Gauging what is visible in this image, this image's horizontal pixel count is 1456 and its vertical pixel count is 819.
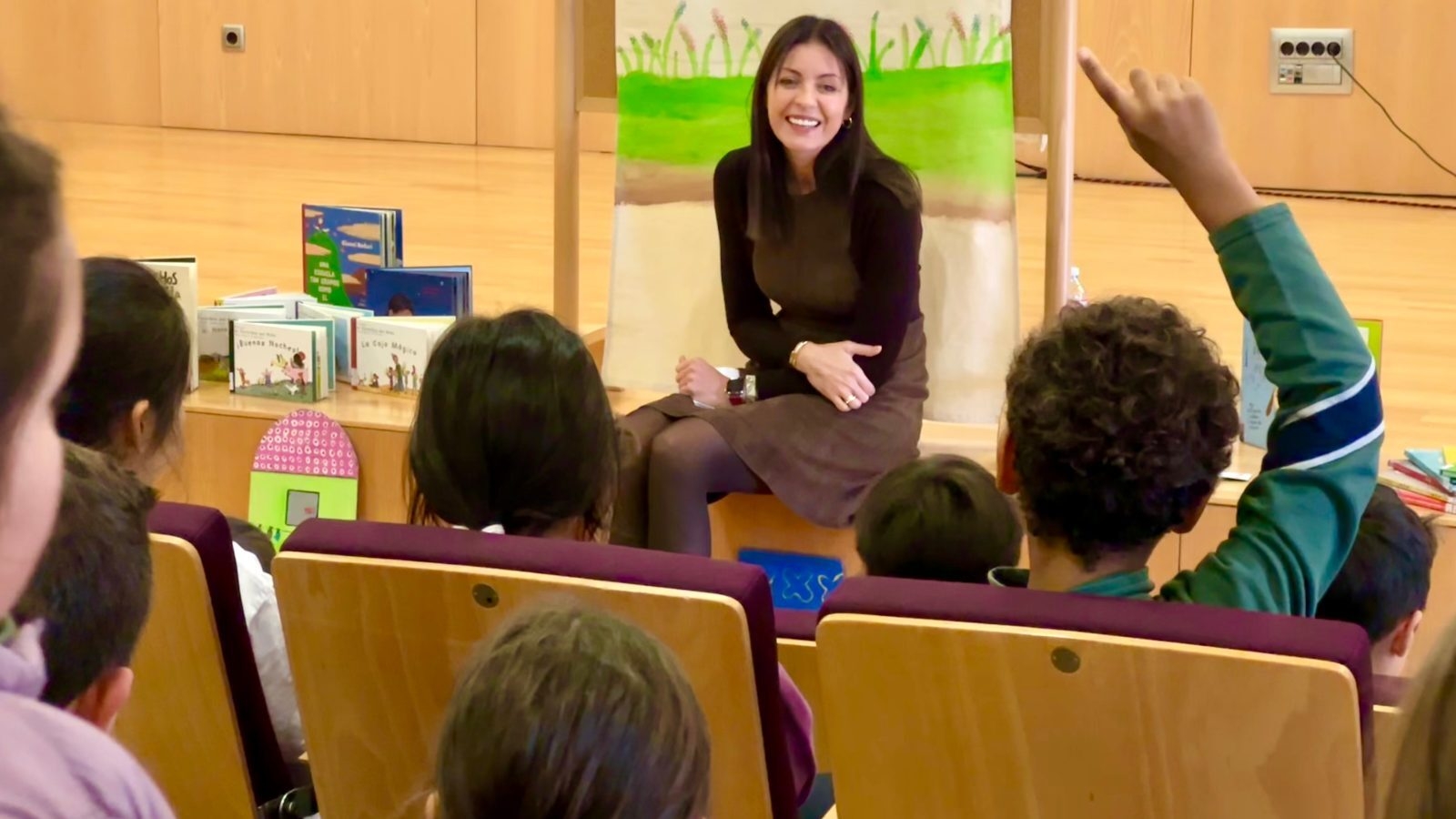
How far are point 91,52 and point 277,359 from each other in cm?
631

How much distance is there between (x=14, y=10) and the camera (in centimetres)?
923

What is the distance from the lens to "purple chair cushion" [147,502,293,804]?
1729mm

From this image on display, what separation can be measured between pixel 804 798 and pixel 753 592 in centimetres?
32

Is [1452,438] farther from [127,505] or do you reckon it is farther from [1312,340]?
[127,505]

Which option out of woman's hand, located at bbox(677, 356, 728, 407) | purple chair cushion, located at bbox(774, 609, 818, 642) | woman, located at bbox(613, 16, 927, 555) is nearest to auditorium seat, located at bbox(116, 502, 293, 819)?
purple chair cushion, located at bbox(774, 609, 818, 642)

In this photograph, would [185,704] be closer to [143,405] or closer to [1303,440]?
[143,405]

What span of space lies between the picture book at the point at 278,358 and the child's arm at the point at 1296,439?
7.31ft

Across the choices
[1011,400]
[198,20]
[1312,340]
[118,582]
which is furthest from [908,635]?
[198,20]

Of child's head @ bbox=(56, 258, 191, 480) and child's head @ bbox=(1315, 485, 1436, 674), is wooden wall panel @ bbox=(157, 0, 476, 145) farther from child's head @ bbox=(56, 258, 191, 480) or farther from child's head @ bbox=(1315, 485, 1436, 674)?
child's head @ bbox=(1315, 485, 1436, 674)

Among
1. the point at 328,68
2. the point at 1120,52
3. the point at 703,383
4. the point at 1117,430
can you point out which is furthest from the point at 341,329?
the point at 328,68

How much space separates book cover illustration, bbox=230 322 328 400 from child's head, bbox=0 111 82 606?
2907mm

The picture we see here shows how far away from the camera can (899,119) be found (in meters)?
3.47

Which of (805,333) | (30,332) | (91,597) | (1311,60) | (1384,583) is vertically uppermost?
(1311,60)

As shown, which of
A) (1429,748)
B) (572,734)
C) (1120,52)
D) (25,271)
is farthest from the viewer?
(1120,52)
